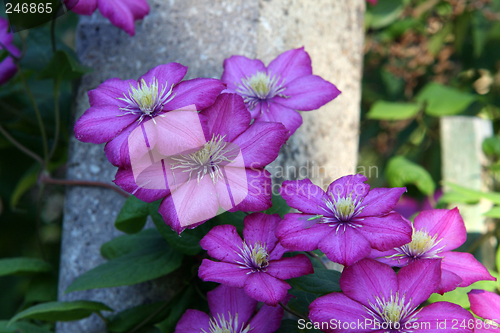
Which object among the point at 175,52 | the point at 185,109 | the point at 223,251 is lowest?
the point at 223,251

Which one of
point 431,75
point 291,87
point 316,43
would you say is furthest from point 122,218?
point 431,75

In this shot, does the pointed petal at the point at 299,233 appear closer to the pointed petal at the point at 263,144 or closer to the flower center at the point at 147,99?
the pointed petal at the point at 263,144

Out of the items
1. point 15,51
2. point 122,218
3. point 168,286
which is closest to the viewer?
point 122,218

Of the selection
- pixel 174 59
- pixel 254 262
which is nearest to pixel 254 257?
pixel 254 262

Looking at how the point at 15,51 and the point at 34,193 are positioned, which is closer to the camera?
the point at 15,51

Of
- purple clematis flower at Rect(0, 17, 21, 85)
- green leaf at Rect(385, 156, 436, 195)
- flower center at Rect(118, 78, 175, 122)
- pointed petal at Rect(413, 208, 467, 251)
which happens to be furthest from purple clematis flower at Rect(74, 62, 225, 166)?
green leaf at Rect(385, 156, 436, 195)

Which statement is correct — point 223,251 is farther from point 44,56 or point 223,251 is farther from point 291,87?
point 44,56

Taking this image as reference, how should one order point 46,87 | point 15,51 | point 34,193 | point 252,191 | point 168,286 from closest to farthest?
1. point 252,191
2. point 168,286
3. point 15,51
4. point 46,87
5. point 34,193

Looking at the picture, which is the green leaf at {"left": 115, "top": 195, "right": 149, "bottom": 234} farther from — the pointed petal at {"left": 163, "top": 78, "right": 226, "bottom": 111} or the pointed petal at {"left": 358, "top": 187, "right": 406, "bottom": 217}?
the pointed petal at {"left": 358, "top": 187, "right": 406, "bottom": 217}
